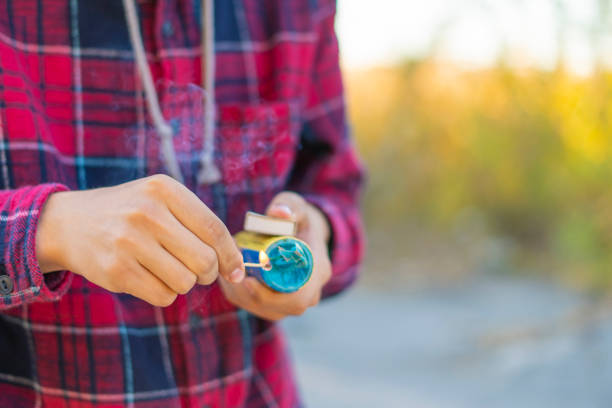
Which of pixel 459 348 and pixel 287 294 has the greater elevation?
pixel 287 294

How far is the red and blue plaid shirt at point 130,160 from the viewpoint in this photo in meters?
0.73

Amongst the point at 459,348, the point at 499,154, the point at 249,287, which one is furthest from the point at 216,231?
the point at 499,154

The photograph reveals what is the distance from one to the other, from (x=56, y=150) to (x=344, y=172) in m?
0.47

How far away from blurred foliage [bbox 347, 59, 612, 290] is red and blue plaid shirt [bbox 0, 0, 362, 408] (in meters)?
2.73

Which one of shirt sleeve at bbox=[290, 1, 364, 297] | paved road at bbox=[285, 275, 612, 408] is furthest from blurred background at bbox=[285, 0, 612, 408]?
shirt sleeve at bbox=[290, 1, 364, 297]

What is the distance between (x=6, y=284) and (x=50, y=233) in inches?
3.2

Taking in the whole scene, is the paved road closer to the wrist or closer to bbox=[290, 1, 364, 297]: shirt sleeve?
bbox=[290, 1, 364, 297]: shirt sleeve

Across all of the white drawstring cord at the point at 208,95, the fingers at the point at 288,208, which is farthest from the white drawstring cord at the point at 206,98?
the fingers at the point at 288,208

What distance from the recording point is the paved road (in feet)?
9.00

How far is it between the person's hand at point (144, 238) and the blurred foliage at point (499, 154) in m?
3.06

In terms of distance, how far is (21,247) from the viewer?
24.3 inches

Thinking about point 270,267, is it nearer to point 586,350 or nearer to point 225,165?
point 225,165

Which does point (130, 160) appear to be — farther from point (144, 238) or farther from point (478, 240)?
point (478, 240)

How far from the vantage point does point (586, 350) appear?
9.93ft
